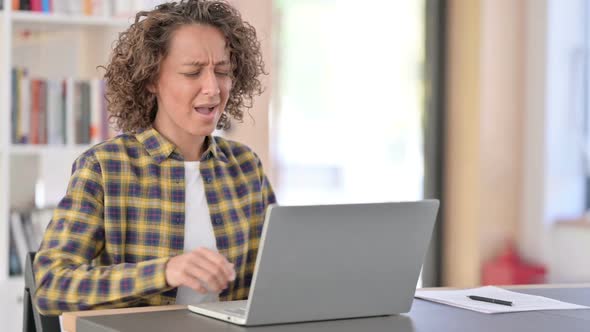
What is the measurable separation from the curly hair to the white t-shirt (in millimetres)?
153

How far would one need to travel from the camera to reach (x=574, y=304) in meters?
1.85

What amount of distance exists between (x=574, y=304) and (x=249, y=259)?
66cm

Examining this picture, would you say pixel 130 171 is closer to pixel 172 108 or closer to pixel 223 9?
pixel 172 108

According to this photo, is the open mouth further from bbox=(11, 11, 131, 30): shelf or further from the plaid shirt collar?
bbox=(11, 11, 131, 30): shelf

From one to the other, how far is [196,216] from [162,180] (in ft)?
0.32

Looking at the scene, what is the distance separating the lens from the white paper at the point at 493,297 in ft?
5.76

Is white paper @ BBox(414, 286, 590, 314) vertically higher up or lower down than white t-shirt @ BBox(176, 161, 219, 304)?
lower down

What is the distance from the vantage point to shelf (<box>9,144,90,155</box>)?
3.17 meters

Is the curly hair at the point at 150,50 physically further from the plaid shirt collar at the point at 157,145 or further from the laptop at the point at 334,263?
the laptop at the point at 334,263

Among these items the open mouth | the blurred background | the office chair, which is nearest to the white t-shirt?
the open mouth

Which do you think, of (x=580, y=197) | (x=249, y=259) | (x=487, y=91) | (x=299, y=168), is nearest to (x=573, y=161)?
(x=580, y=197)

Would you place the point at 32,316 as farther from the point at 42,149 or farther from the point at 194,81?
the point at 42,149

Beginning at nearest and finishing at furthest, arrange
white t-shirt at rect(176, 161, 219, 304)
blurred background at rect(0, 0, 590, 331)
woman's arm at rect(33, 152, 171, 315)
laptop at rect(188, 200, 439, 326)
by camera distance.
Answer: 1. laptop at rect(188, 200, 439, 326)
2. woman's arm at rect(33, 152, 171, 315)
3. white t-shirt at rect(176, 161, 219, 304)
4. blurred background at rect(0, 0, 590, 331)

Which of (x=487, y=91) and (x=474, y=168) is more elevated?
(x=487, y=91)
